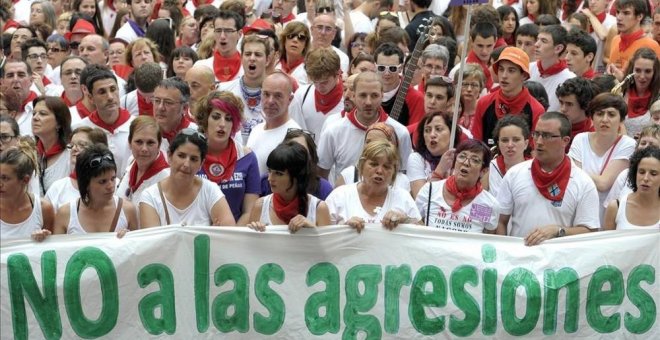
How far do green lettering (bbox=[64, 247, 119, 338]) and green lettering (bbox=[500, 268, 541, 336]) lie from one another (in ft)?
7.27

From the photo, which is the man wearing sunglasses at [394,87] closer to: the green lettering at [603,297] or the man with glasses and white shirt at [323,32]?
the man with glasses and white shirt at [323,32]

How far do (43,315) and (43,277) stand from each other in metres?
0.21

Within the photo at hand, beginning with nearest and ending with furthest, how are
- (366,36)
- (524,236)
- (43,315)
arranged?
(43,315) → (524,236) → (366,36)

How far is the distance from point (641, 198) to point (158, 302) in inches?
114

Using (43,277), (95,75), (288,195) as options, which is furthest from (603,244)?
(95,75)

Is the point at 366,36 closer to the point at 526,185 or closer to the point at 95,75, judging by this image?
the point at 95,75

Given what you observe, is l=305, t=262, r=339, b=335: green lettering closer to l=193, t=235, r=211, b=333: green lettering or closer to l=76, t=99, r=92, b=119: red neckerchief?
l=193, t=235, r=211, b=333: green lettering

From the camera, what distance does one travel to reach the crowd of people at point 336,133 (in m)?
9.32

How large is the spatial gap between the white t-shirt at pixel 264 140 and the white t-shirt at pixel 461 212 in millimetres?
1351

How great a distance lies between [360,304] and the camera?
362 inches

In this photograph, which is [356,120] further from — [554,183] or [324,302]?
[324,302]

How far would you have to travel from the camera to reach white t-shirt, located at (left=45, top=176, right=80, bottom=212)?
9.53 meters

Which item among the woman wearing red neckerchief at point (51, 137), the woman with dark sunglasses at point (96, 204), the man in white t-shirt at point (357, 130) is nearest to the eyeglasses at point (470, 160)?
the man in white t-shirt at point (357, 130)

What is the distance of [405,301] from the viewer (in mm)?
9195
